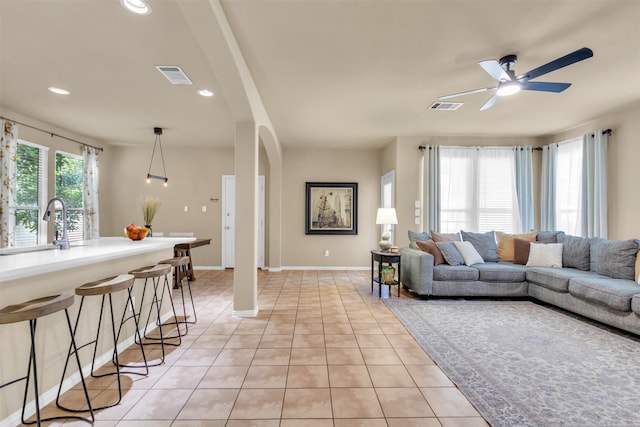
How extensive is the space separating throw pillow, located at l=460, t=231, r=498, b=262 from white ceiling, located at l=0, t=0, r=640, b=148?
182 cm

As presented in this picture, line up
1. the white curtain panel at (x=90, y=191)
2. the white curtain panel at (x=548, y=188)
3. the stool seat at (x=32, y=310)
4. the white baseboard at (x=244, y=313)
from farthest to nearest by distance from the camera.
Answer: the white curtain panel at (x=90, y=191) < the white curtain panel at (x=548, y=188) < the white baseboard at (x=244, y=313) < the stool seat at (x=32, y=310)

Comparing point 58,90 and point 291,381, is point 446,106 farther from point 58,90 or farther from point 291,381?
point 58,90

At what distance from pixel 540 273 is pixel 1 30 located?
20.2 feet

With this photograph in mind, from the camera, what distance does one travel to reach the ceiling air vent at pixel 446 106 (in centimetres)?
406

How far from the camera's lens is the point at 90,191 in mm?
5922

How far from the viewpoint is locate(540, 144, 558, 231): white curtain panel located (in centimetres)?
530

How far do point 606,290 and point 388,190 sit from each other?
12.3 ft

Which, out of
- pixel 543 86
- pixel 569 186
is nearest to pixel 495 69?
pixel 543 86

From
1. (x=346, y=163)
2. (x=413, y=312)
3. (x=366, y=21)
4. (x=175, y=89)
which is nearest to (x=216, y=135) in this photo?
(x=175, y=89)

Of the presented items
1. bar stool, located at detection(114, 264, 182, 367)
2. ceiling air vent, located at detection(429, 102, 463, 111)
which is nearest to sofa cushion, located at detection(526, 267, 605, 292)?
ceiling air vent, located at detection(429, 102, 463, 111)

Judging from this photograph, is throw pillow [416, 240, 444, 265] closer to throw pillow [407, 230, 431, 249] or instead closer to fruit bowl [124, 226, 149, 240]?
throw pillow [407, 230, 431, 249]

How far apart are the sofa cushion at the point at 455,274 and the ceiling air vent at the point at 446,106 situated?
221cm

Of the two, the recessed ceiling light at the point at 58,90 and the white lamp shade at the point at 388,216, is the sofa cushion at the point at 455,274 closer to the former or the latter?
the white lamp shade at the point at 388,216

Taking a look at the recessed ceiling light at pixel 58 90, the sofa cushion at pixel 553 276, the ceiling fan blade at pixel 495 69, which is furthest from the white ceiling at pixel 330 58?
the sofa cushion at pixel 553 276
